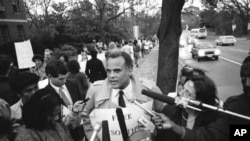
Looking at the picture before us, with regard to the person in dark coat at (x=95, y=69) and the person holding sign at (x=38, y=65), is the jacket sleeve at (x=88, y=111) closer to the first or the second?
the person holding sign at (x=38, y=65)

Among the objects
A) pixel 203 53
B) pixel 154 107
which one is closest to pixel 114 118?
pixel 154 107

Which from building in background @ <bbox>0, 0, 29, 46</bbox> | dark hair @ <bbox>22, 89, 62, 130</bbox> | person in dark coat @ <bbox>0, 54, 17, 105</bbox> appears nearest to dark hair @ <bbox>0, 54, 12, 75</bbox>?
person in dark coat @ <bbox>0, 54, 17, 105</bbox>

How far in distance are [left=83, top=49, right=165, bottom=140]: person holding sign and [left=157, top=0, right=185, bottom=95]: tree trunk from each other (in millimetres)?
2757

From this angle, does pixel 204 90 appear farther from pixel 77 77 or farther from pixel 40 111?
pixel 77 77

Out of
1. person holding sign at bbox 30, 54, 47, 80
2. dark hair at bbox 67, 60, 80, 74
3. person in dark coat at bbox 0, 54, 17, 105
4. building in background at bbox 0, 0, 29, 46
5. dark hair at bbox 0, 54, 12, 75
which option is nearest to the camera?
person in dark coat at bbox 0, 54, 17, 105

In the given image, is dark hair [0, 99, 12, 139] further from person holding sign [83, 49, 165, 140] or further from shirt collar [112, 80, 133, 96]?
shirt collar [112, 80, 133, 96]

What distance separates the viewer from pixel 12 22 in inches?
925

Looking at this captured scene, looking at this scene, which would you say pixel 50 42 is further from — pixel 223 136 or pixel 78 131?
pixel 223 136

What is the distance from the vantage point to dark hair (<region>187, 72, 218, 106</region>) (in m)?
1.86

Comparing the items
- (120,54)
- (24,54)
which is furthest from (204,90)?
(24,54)

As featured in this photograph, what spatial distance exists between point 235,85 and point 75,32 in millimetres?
23355

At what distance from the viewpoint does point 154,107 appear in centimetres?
220

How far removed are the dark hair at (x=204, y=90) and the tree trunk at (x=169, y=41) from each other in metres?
3.00

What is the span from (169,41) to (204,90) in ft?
10.3
